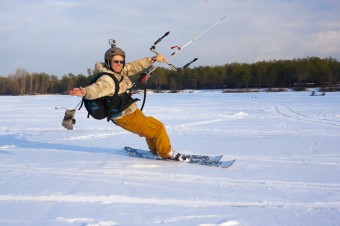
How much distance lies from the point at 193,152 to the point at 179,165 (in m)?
1.22

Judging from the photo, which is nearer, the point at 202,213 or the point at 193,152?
the point at 202,213

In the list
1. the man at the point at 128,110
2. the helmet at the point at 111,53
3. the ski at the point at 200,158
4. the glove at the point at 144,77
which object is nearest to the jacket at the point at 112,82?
the man at the point at 128,110

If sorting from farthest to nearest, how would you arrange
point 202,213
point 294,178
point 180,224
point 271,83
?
point 271,83 < point 294,178 < point 202,213 < point 180,224

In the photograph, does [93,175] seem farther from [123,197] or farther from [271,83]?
[271,83]

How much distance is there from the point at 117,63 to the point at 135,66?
659 millimetres

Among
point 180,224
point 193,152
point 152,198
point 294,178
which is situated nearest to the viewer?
point 180,224

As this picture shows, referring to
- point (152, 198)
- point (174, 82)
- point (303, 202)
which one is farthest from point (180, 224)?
point (174, 82)

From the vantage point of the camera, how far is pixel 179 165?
17.3ft

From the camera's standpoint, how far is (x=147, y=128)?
5.52 metres

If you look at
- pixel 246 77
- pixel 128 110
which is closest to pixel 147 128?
pixel 128 110

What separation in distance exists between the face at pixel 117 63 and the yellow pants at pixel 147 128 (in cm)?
75

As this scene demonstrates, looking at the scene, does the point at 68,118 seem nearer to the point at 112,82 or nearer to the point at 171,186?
the point at 112,82

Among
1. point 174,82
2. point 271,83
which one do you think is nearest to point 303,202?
point 271,83

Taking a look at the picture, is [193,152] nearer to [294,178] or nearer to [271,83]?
[294,178]
